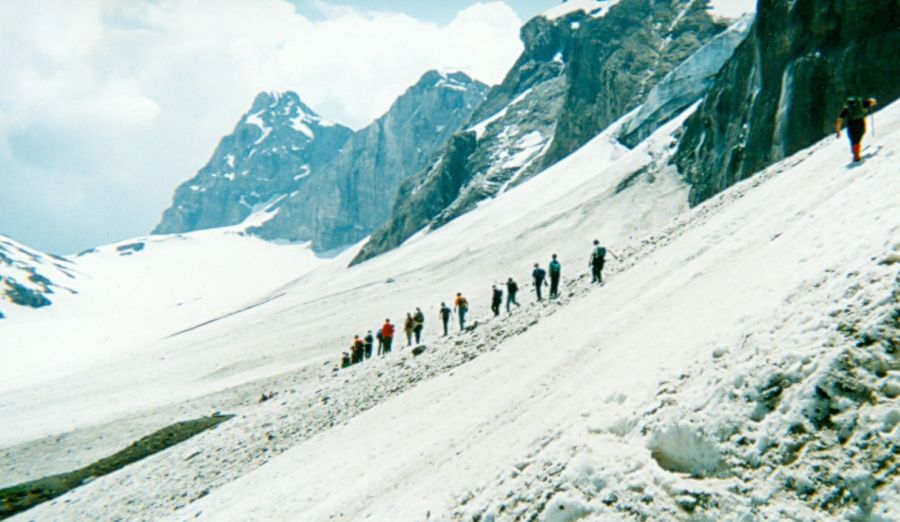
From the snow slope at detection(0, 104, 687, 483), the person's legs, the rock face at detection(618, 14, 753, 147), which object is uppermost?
the rock face at detection(618, 14, 753, 147)

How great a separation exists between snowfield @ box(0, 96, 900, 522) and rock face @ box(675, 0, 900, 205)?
60.2 ft

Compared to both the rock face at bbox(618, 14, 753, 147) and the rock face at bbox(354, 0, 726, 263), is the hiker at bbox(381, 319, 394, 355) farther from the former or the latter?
the rock face at bbox(354, 0, 726, 263)

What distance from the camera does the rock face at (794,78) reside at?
34312 millimetres

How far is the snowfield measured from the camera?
19.9ft

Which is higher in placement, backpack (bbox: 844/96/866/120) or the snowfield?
backpack (bbox: 844/96/866/120)

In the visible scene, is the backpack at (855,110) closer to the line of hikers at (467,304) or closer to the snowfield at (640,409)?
the snowfield at (640,409)

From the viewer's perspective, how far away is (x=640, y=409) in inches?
301

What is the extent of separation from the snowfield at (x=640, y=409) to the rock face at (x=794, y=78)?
722 inches

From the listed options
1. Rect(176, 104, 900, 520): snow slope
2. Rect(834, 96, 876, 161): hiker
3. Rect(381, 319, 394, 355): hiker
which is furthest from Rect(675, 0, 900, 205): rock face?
Rect(381, 319, 394, 355): hiker

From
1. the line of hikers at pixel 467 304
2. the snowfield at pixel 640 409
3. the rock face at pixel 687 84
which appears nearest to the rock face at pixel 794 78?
the snowfield at pixel 640 409

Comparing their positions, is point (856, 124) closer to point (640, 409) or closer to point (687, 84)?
point (640, 409)

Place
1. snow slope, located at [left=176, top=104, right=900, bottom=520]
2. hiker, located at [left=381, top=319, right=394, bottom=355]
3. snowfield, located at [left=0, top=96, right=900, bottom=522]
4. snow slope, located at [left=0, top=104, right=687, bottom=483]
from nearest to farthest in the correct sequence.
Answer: snow slope, located at [left=176, top=104, right=900, bottom=520], snowfield, located at [left=0, top=96, right=900, bottom=522], hiker, located at [left=381, top=319, right=394, bottom=355], snow slope, located at [left=0, top=104, right=687, bottom=483]

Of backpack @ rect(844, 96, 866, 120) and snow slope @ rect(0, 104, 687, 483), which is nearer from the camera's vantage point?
backpack @ rect(844, 96, 866, 120)

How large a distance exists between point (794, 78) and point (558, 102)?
115 m
